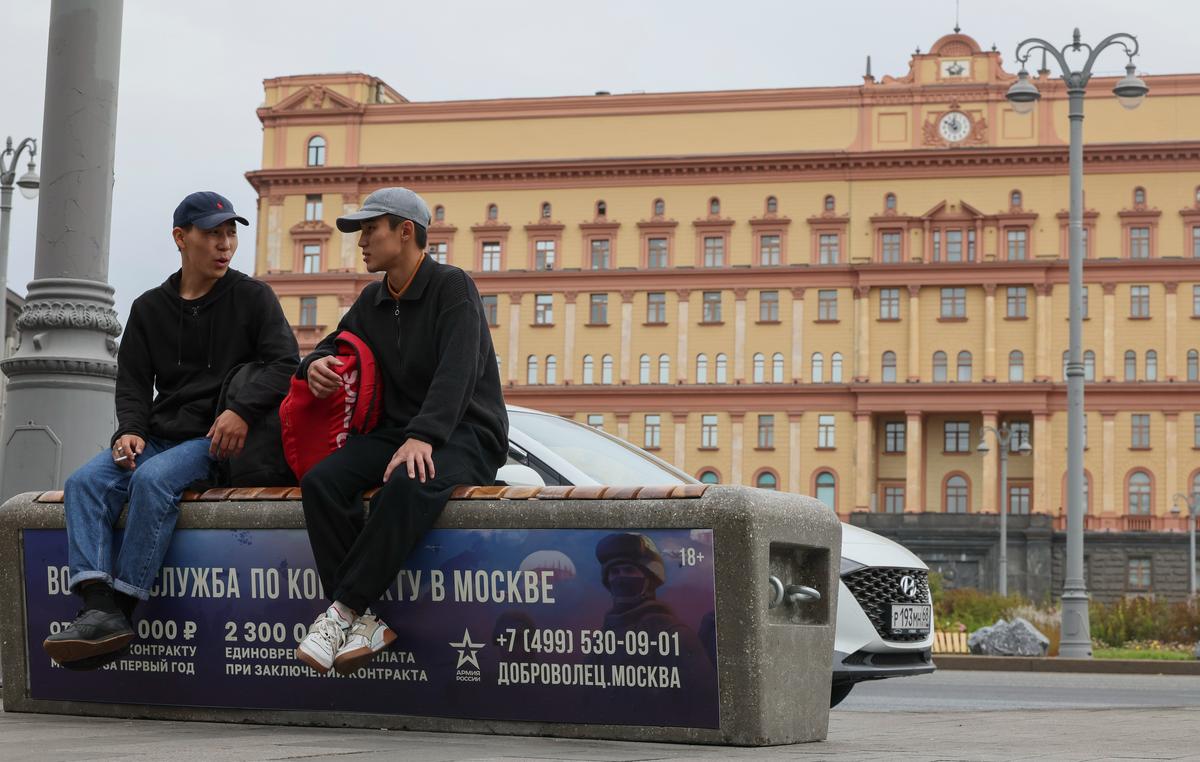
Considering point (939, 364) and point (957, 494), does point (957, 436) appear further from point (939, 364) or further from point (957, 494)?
point (939, 364)

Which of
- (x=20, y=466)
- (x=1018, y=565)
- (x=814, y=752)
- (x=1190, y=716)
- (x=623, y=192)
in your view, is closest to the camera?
(x=814, y=752)

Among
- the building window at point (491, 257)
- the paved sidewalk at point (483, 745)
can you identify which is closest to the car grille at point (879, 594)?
the paved sidewalk at point (483, 745)

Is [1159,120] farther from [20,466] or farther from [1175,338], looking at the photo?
[20,466]

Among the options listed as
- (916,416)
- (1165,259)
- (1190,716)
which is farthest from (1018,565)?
(1190,716)

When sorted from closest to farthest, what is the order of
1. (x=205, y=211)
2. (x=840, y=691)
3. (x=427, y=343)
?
(x=427, y=343) → (x=205, y=211) → (x=840, y=691)

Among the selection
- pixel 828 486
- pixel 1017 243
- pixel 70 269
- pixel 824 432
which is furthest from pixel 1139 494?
pixel 70 269

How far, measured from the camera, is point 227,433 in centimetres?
574

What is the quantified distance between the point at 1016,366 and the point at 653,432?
14501 millimetres

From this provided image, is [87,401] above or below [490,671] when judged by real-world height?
above

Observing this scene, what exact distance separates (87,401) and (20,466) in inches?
15.4

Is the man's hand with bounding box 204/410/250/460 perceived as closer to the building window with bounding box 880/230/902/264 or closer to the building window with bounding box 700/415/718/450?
the building window with bounding box 880/230/902/264

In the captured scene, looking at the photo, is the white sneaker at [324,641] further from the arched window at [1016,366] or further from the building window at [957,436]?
the building window at [957,436]

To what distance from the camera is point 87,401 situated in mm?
7672

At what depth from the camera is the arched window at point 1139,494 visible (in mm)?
69438
